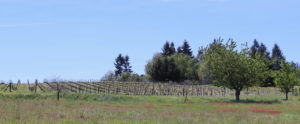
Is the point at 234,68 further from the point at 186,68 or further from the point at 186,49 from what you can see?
the point at 186,49

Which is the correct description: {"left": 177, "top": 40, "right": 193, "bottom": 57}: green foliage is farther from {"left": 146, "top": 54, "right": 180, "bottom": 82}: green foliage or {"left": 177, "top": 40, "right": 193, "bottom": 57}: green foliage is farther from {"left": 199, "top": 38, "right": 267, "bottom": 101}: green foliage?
{"left": 199, "top": 38, "right": 267, "bottom": 101}: green foliage

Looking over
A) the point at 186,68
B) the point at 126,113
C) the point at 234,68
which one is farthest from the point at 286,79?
the point at 186,68

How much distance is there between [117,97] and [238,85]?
20.8 m

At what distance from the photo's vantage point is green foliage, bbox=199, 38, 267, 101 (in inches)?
2174

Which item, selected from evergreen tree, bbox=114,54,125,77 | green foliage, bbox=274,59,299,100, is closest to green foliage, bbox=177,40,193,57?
evergreen tree, bbox=114,54,125,77

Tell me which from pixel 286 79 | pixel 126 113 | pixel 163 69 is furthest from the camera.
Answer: pixel 163 69

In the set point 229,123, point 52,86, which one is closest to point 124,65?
point 52,86

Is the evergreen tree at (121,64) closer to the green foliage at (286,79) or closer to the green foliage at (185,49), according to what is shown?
the green foliage at (185,49)

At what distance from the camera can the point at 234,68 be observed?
181ft

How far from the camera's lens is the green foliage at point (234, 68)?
55219 mm

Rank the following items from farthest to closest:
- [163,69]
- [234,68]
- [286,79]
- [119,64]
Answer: [119,64] < [163,69] < [286,79] < [234,68]

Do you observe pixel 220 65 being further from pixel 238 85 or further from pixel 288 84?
pixel 288 84

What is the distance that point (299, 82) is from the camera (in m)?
66.3

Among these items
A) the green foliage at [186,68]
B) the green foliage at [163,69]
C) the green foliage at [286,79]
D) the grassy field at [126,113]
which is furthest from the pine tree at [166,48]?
the grassy field at [126,113]
